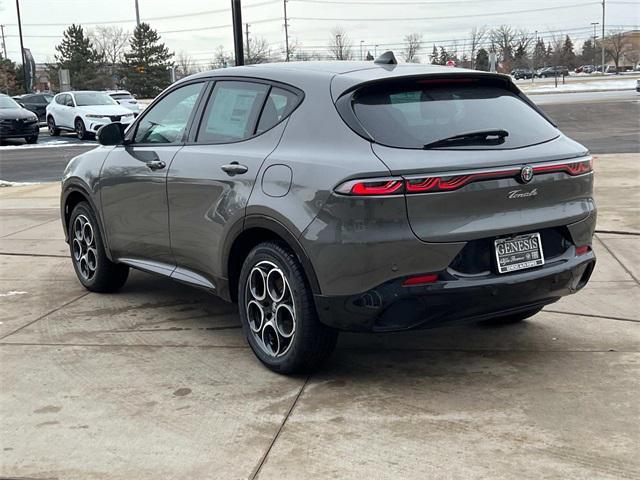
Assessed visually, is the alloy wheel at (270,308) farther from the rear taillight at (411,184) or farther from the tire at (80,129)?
the tire at (80,129)

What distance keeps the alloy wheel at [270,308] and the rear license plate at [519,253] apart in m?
1.08

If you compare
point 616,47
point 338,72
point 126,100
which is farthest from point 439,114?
point 616,47

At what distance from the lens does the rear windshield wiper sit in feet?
12.5

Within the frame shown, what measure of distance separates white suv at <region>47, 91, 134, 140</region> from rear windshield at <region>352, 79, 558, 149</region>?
21.1 metres

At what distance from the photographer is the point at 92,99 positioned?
26.2 meters

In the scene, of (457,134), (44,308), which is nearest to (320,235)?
(457,134)

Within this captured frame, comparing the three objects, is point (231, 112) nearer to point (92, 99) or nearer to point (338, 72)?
point (338, 72)

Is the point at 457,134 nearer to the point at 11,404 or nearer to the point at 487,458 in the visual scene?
the point at 487,458

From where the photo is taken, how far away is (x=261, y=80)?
457 cm

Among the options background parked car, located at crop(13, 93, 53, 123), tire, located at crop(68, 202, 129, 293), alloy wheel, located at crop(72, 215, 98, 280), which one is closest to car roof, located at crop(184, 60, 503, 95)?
tire, located at crop(68, 202, 129, 293)

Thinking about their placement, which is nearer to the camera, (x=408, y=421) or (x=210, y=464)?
(x=210, y=464)

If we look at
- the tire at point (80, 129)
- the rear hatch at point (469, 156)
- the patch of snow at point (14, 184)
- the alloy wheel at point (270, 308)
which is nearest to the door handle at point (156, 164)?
the alloy wheel at point (270, 308)

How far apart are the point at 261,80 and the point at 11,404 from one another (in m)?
2.26

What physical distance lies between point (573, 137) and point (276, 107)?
16.8 metres
